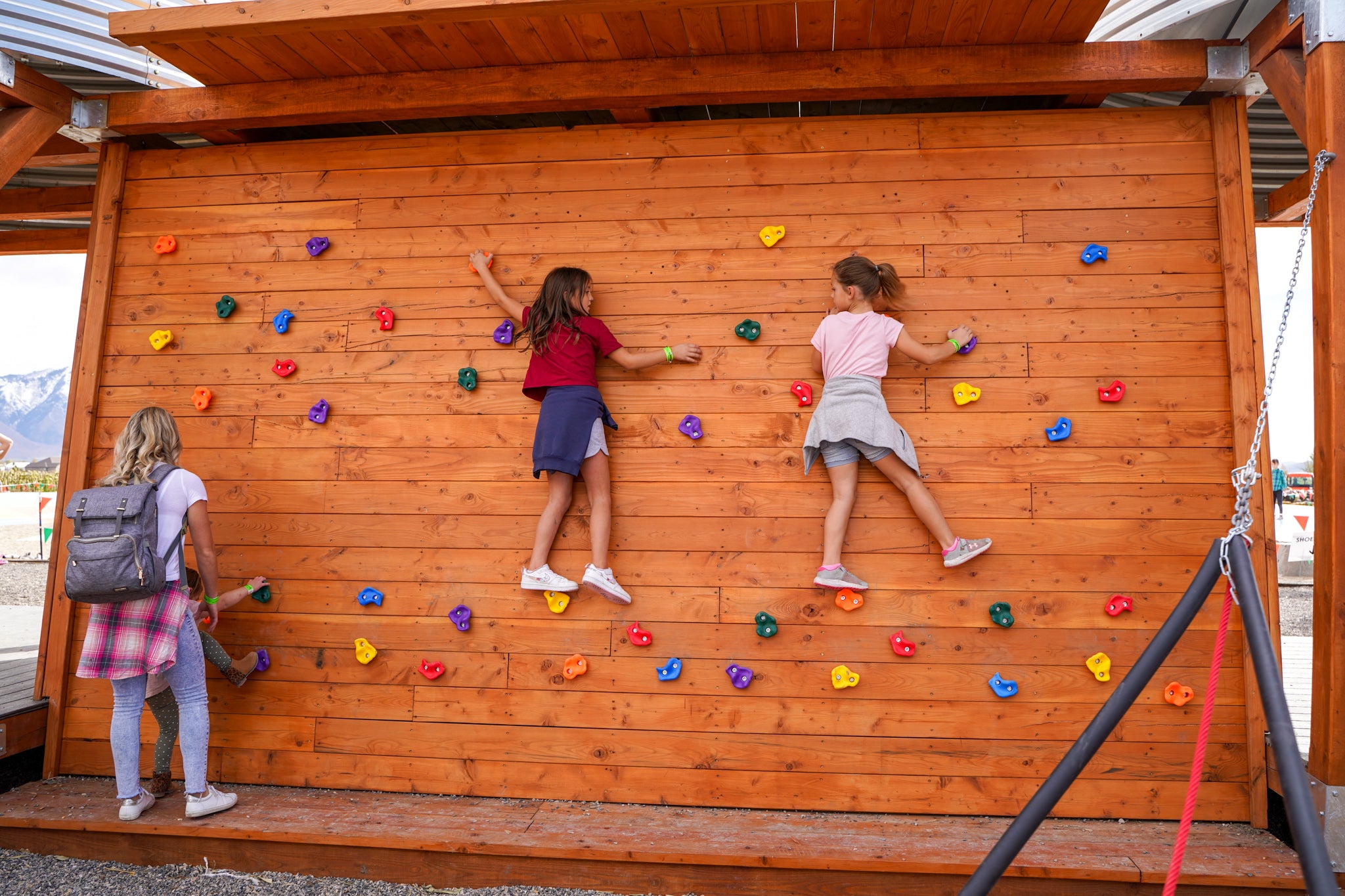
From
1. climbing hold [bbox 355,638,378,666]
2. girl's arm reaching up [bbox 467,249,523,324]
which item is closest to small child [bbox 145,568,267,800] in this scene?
climbing hold [bbox 355,638,378,666]

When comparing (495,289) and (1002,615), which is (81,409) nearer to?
(495,289)

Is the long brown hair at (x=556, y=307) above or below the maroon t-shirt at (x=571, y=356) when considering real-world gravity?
above

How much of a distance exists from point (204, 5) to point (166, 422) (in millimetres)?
1646

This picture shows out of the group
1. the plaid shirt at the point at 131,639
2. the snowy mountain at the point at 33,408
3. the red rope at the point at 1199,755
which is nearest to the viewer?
the red rope at the point at 1199,755

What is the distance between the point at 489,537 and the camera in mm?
3564

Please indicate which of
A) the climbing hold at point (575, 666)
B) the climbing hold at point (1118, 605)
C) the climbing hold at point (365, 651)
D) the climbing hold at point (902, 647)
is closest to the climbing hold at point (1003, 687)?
the climbing hold at point (902, 647)

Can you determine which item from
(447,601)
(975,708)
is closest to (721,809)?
(975,708)

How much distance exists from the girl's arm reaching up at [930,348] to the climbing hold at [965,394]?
0.14 m

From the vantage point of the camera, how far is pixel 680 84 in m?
3.46

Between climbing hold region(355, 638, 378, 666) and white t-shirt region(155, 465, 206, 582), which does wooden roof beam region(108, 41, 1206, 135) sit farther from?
climbing hold region(355, 638, 378, 666)

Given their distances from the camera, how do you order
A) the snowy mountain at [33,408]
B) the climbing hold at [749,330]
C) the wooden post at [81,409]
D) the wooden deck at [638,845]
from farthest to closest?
the snowy mountain at [33,408] < the wooden post at [81,409] < the climbing hold at [749,330] < the wooden deck at [638,845]

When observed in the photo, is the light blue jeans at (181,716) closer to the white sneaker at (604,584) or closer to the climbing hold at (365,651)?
the climbing hold at (365,651)

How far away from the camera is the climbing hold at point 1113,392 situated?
3326mm

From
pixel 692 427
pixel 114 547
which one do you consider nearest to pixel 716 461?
pixel 692 427
